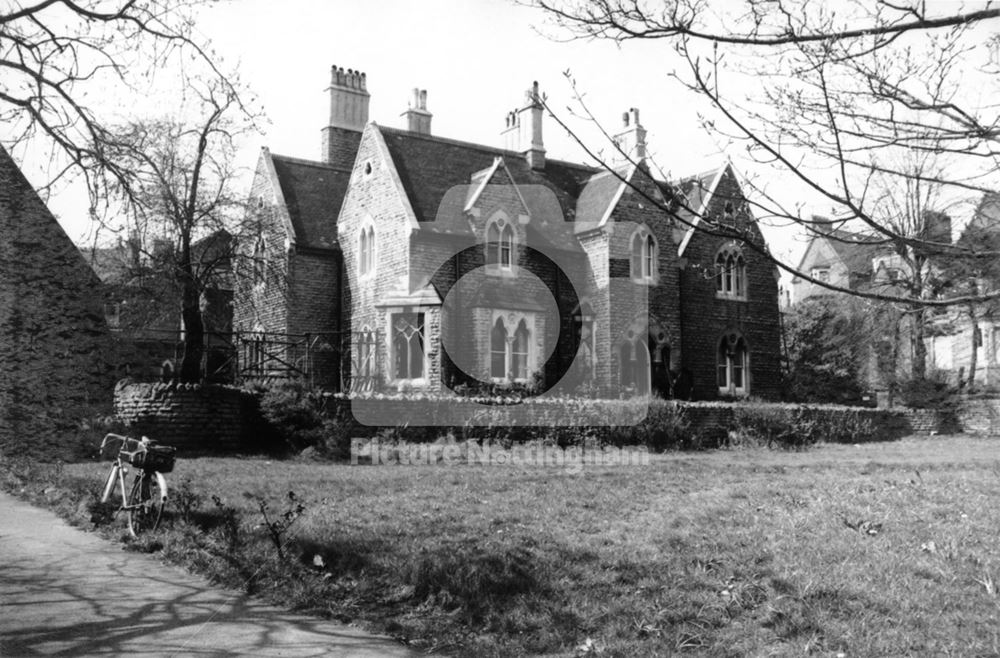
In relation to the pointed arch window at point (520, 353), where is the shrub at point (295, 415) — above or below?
below

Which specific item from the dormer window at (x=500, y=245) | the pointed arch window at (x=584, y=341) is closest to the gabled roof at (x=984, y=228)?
the dormer window at (x=500, y=245)

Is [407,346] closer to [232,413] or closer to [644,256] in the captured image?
[232,413]

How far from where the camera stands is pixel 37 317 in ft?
48.8

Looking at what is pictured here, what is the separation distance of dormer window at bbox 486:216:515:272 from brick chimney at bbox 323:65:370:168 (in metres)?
7.71

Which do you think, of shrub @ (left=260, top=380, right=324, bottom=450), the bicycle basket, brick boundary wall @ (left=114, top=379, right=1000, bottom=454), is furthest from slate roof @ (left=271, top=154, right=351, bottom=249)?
the bicycle basket

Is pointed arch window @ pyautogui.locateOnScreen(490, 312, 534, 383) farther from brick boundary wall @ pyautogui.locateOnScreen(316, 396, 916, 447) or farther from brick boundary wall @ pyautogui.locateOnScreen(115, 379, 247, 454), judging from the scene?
brick boundary wall @ pyautogui.locateOnScreen(115, 379, 247, 454)

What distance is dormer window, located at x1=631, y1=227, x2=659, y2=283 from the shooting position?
95.8ft

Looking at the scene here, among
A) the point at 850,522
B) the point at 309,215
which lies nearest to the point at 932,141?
the point at 850,522

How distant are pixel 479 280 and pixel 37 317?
533 inches

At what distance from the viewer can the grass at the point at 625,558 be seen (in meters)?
6.09

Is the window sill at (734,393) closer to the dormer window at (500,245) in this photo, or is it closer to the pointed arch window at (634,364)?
the pointed arch window at (634,364)

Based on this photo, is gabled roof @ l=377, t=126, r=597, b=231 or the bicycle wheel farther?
gabled roof @ l=377, t=126, r=597, b=231

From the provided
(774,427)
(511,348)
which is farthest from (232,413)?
(774,427)

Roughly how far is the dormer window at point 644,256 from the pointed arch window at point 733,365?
157 inches
